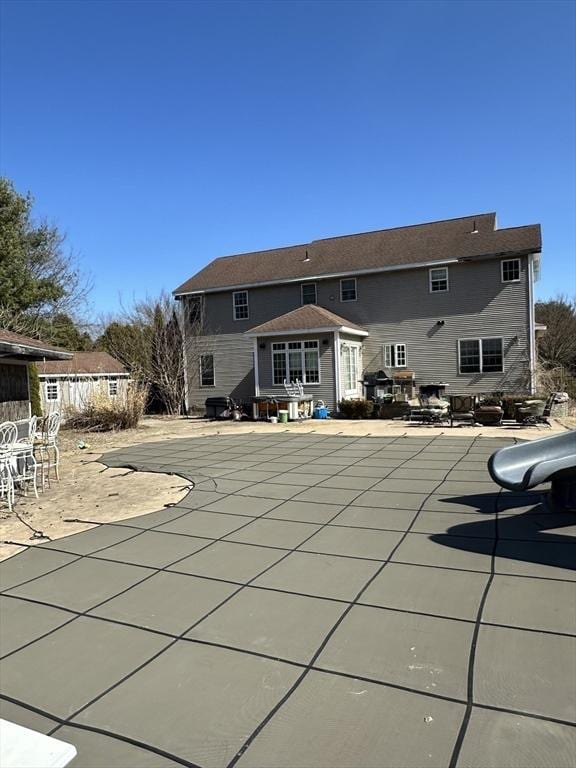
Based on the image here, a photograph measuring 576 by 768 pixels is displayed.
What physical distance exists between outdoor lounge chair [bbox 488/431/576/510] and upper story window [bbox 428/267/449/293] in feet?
49.0

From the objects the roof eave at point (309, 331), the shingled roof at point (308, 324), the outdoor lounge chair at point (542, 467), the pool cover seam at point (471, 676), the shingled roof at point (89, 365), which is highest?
the shingled roof at point (308, 324)

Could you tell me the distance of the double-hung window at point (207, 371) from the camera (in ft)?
74.6

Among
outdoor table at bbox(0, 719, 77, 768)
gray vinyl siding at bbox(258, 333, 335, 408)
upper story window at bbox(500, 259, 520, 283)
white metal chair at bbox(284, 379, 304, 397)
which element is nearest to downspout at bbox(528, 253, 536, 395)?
upper story window at bbox(500, 259, 520, 283)

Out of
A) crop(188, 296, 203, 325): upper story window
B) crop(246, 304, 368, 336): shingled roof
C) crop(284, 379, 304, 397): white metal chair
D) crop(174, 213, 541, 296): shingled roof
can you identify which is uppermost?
crop(174, 213, 541, 296): shingled roof

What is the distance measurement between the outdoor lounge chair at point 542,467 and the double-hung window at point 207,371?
Answer: 18.6m

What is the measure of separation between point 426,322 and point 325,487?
46.1 feet

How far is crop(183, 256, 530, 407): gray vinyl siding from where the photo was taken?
58.7ft

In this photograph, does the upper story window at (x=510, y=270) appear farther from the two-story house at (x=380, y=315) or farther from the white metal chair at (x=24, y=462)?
the white metal chair at (x=24, y=462)

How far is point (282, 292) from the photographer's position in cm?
2167

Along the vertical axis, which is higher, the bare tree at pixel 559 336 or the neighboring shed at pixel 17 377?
the bare tree at pixel 559 336

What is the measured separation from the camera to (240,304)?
22.4 metres

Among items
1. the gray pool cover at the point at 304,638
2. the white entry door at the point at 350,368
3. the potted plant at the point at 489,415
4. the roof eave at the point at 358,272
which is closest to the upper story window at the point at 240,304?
the roof eave at the point at 358,272

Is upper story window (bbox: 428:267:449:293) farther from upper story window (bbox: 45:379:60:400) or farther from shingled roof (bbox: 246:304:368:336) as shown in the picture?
upper story window (bbox: 45:379:60:400)

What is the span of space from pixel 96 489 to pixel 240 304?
1623cm
